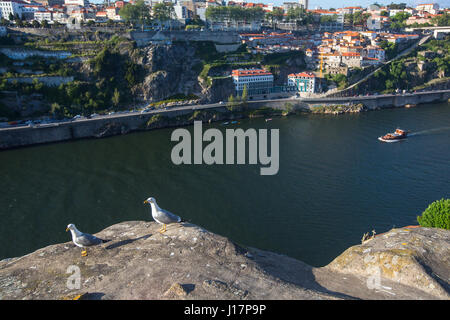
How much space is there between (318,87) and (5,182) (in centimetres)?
4902

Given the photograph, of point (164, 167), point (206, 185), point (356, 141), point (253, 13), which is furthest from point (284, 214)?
point (253, 13)

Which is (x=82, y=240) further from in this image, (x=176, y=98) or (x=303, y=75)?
(x=303, y=75)

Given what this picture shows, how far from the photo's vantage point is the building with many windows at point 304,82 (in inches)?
2292

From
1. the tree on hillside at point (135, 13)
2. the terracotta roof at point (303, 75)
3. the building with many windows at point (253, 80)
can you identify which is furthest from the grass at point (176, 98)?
the tree on hillside at point (135, 13)

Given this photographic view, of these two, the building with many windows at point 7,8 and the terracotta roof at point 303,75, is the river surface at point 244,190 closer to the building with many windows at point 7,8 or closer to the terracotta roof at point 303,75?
the terracotta roof at point 303,75

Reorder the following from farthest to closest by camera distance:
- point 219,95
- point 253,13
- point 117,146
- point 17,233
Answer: point 253,13 → point 219,95 → point 117,146 → point 17,233

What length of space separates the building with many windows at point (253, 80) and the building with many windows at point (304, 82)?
4.64 meters

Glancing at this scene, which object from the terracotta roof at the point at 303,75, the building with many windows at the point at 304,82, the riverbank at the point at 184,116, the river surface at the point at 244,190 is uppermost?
the terracotta roof at the point at 303,75

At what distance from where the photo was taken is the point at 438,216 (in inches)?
680

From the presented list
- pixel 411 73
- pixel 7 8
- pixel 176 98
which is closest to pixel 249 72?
pixel 176 98

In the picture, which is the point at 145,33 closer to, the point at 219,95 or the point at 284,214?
the point at 219,95

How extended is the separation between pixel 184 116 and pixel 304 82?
2471cm

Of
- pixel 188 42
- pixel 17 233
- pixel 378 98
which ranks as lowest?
pixel 17 233

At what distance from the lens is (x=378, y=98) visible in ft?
184
